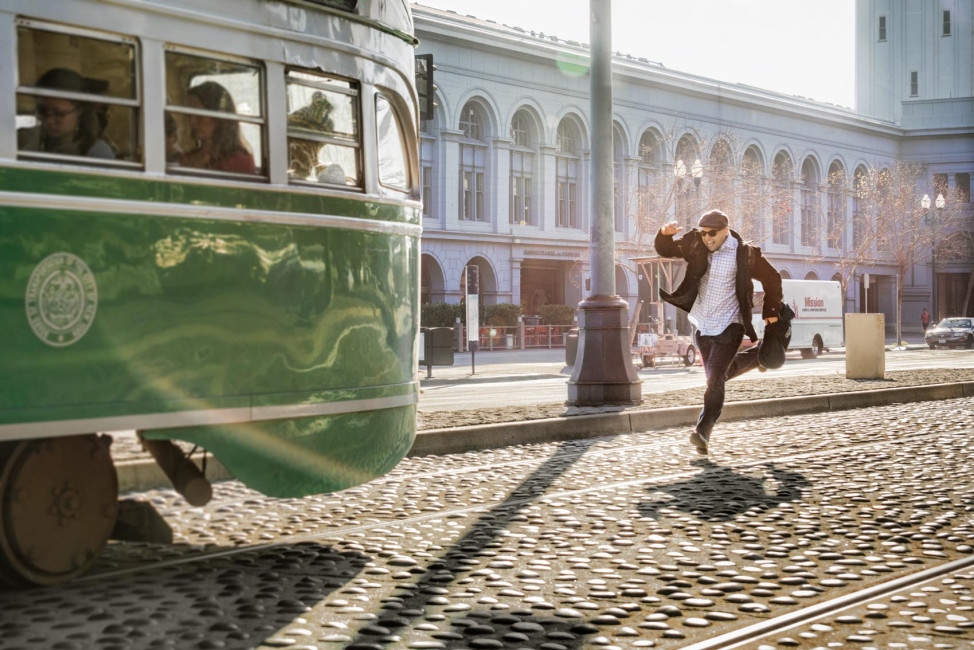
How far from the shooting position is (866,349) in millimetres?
20250

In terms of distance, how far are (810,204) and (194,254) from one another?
63.2 metres

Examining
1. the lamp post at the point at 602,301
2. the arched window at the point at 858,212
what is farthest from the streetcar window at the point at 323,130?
the arched window at the point at 858,212

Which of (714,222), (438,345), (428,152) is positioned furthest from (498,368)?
(714,222)

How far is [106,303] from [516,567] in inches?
86.6

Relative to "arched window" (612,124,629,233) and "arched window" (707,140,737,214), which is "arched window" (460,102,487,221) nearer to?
"arched window" (612,124,629,233)

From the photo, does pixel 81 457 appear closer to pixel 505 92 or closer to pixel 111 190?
pixel 111 190

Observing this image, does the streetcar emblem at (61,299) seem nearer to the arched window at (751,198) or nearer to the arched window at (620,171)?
the arched window at (751,198)

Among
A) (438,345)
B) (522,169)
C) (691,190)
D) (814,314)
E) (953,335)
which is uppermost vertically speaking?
(522,169)

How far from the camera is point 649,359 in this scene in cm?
3362

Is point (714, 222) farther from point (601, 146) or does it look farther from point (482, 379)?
point (482, 379)

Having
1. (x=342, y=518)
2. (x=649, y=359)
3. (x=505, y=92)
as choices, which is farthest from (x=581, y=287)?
(x=342, y=518)

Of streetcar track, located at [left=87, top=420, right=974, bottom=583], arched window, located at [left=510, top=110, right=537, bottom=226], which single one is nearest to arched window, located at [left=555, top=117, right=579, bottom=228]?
arched window, located at [left=510, top=110, right=537, bottom=226]

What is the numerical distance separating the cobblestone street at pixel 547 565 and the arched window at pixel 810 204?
190ft

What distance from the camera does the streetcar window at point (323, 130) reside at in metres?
5.87
